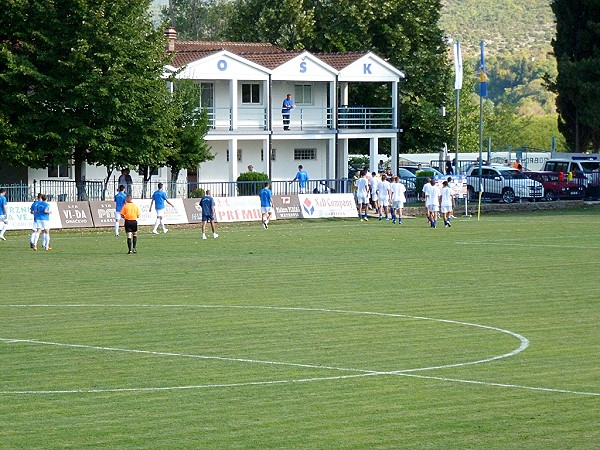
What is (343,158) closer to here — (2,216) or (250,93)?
(250,93)

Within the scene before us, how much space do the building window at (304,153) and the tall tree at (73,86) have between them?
17357 millimetres

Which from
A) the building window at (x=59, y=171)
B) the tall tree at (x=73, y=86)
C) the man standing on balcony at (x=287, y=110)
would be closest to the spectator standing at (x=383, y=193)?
the tall tree at (x=73, y=86)

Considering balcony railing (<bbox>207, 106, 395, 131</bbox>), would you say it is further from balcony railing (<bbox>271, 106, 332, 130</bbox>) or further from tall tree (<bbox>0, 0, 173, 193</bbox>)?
tall tree (<bbox>0, 0, 173, 193</bbox>)

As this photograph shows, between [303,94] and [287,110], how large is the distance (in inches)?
185

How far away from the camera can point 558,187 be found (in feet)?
207

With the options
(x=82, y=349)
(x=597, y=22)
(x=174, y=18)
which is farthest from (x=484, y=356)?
(x=174, y=18)

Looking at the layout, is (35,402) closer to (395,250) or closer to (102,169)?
(395,250)

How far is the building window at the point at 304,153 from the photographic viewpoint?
68.9 m

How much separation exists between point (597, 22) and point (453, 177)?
24.1m

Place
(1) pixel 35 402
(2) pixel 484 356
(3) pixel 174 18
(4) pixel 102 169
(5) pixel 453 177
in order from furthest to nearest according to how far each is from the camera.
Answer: (3) pixel 174 18 < (4) pixel 102 169 < (5) pixel 453 177 < (2) pixel 484 356 < (1) pixel 35 402

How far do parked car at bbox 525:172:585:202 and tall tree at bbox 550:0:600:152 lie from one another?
30.2ft

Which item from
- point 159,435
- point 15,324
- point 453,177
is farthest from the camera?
point 453,177

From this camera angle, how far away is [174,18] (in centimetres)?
11512

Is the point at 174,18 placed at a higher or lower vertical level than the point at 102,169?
higher
